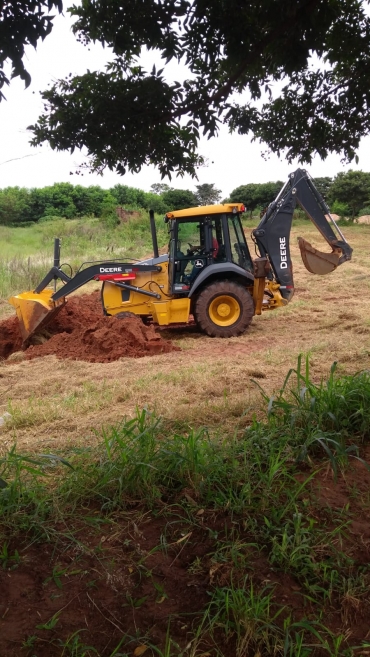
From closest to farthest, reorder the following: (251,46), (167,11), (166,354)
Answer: (167,11) < (251,46) < (166,354)

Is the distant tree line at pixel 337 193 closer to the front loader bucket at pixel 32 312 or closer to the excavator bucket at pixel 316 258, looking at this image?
the excavator bucket at pixel 316 258

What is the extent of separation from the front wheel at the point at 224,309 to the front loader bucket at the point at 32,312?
237 centimetres

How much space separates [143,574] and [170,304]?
25.2ft

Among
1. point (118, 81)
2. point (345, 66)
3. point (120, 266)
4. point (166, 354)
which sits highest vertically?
point (345, 66)

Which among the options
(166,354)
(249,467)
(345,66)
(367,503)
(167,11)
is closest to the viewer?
(367,503)

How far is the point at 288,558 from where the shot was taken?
2.56 metres

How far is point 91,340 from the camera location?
30.5 feet

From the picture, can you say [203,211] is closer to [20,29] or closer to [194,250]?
[194,250]

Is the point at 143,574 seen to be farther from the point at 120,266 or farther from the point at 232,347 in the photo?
the point at 120,266

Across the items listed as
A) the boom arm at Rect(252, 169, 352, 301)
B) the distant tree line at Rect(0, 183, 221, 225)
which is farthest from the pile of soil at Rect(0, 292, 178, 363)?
the distant tree line at Rect(0, 183, 221, 225)

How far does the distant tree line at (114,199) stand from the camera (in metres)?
33.4

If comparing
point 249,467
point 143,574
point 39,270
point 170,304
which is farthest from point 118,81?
point 39,270

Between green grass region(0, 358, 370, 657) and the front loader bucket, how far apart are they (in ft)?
20.3

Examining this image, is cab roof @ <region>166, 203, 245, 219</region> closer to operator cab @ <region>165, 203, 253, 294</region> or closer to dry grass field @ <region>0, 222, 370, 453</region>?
operator cab @ <region>165, 203, 253, 294</region>
